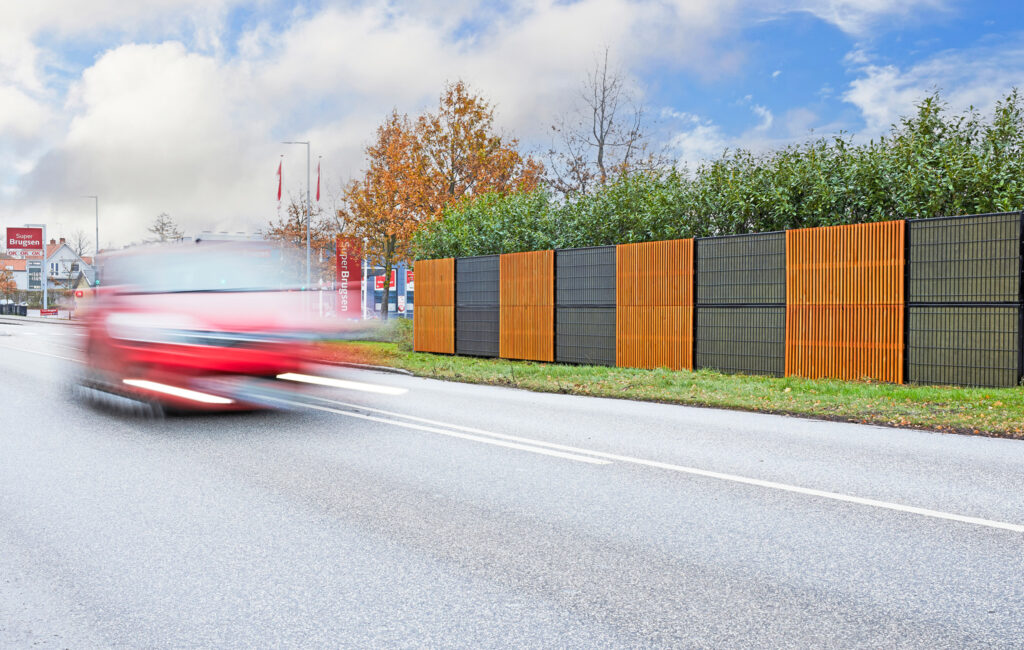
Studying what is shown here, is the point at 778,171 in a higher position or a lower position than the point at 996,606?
higher

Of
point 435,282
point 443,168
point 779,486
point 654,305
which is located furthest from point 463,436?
point 443,168

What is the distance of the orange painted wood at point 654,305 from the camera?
15500mm

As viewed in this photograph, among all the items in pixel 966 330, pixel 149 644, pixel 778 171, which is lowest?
pixel 149 644

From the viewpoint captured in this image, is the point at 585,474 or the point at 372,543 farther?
the point at 585,474

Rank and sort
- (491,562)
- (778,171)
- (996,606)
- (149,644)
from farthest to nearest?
(778,171) → (491,562) → (996,606) → (149,644)

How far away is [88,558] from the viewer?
444 centimetres

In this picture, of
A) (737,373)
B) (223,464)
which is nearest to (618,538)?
(223,464)

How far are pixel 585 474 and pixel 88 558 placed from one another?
3489 millimetres

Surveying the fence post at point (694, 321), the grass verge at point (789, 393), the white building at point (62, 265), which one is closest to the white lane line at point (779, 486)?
the grass verge at point (789, 393)

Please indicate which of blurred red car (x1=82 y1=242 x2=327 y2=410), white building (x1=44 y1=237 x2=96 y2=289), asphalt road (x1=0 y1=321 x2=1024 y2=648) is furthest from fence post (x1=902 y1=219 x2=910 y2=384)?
white building (x1=44 y1=237 x2=96 y2=289)

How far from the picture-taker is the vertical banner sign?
1565 inches

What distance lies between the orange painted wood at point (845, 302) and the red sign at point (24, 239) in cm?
7922

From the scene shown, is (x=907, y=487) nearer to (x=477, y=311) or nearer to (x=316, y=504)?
(x=316, y=504)

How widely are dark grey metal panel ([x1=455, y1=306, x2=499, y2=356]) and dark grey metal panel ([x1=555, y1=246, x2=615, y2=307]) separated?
2367 mm
